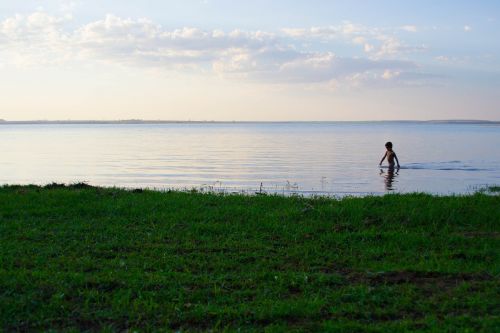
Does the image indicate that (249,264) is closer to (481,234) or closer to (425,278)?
(425,278)

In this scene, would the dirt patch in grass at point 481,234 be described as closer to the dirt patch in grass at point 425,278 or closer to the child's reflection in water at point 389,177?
the dirt patch in grass at point 425,278

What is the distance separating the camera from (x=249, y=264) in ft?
27.4

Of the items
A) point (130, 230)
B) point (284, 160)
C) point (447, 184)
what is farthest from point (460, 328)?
point (284, 160)

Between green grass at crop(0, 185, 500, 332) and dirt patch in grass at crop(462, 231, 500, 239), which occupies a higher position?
dirt patch in grass at crop(462, 231, 500, 239)

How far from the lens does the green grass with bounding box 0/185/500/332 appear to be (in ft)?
20.8

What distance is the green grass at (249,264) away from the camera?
20.8 ft

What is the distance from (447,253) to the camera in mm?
8992

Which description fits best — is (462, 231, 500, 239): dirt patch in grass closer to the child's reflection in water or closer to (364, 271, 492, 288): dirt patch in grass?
(364, 271, 492, 288): dirt patch in grass

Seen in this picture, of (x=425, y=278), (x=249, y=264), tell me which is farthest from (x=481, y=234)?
(x=249, y=264)

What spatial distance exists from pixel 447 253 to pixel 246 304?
416 centimetres

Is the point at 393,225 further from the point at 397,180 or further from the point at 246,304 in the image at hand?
the point at 397,180

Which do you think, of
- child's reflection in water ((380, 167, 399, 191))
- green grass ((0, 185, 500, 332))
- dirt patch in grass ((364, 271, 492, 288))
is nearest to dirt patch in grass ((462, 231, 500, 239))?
green grass ((0, 185, 500, 332))

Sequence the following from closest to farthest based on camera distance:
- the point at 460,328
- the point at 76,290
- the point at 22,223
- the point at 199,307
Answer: the point at 460,328
the point at 199,307
the point at 76,290
the point at 22,223

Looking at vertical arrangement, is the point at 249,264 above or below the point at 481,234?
below
